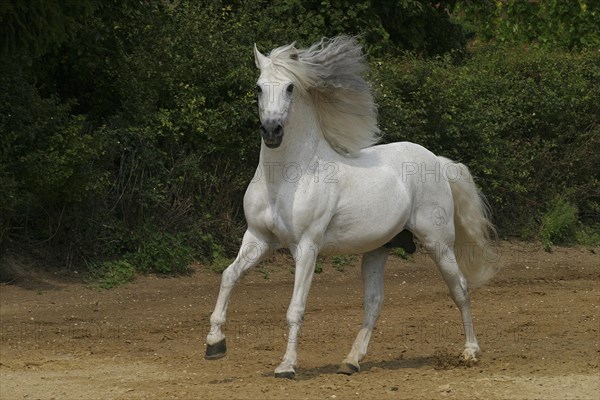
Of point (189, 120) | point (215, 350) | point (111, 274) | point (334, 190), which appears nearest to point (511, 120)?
point (189, 120)

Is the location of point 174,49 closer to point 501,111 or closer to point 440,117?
point 440,117

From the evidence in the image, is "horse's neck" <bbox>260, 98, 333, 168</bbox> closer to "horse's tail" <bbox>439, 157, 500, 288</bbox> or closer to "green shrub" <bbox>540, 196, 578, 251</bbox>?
"horse's tail" <bbox>439, 157, 500, 288</bbox>

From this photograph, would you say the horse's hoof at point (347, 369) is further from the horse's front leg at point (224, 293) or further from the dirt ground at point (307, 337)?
the horse's front leg at point (224, 293)

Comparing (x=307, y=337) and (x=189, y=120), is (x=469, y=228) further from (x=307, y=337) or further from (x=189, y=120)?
(x=189, y=120)

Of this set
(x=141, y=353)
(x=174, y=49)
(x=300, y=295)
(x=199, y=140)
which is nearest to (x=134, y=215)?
(x=199, y=140)

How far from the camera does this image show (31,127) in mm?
12055

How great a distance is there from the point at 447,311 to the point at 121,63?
493 cm

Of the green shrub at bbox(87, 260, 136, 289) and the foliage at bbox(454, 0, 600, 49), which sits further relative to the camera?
the foliage at bbox(454, 0, 600, 49)

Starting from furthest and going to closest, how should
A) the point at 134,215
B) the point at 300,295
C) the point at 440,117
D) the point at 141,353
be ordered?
the point at 440,117
the point at 134,215
the point at 141,353
the point at 300,295

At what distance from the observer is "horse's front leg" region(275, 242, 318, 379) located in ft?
27.1

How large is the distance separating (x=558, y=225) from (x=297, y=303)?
28.8ft

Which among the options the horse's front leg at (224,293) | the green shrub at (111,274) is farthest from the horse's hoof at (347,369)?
the green shrub at (111,274)

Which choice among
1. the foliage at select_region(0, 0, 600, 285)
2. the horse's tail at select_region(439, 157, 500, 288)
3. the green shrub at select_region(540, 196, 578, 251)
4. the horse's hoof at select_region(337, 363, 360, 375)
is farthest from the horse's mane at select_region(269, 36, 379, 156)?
the green shrub at select_region(540, 196, 578, 251)

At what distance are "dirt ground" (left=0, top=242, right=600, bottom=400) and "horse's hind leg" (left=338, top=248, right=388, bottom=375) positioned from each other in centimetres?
21
